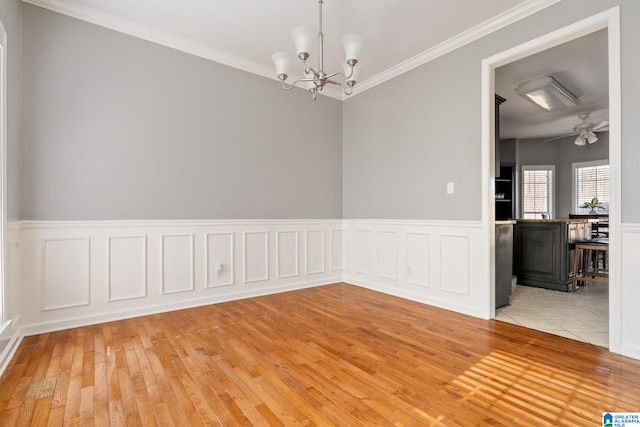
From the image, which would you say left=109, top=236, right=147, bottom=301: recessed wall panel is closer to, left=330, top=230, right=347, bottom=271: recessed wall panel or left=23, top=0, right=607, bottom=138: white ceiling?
left=23, top=0, right=607, bottom=138: white ceiling

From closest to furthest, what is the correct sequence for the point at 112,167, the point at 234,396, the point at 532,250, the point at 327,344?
the point at 234,396
the point at 327,344
the point at 112,167
the point at 532,250

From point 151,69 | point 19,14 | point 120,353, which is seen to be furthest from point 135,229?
point 19,14

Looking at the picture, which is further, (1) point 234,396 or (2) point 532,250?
(2) point 532,250

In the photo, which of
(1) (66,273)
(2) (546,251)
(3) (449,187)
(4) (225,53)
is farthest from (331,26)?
(2) (546,251)

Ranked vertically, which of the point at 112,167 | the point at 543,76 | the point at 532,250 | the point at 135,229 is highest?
the point at 543,76

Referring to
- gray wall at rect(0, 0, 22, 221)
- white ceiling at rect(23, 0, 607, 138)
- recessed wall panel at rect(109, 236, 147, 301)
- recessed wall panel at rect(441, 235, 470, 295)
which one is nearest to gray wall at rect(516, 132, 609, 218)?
white ceiling at rect(23, 0, 607, 138)

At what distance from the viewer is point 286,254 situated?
14.0 ft

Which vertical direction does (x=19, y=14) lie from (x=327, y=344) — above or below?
above

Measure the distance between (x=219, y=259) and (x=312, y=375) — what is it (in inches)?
82.5

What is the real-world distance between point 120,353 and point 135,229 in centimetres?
128

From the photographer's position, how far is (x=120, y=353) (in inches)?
91.3

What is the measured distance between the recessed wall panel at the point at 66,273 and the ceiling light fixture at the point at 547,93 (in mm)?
5466

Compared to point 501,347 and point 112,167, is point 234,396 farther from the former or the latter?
point 112,167

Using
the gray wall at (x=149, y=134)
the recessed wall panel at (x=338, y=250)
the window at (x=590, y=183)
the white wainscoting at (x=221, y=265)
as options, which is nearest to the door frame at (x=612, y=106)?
the white wainscoting at (x=221, y=265)
